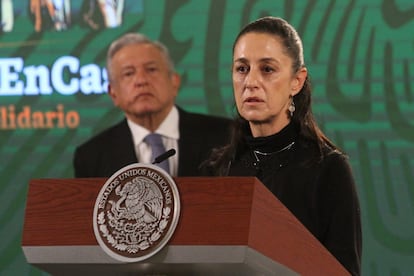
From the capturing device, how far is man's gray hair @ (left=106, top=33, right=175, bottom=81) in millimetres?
4039

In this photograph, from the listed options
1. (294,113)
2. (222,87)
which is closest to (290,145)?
(294,113)

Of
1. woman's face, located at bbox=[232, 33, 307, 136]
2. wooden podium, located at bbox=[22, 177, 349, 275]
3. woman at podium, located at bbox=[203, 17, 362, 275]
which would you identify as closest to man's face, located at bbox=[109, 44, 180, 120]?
woman at podium, located at bbox=[203, 17, 362, 275]

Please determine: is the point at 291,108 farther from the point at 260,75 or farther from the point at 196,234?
the point at 196,234

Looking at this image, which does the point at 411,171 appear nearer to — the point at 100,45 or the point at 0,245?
the point at 100,45

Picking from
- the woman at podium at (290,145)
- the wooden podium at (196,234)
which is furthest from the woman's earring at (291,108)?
the wooden podium at (196,234)

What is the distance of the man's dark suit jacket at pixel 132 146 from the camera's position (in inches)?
156

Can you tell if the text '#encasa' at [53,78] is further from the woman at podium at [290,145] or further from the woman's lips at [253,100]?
the woman's lips at [253,100]

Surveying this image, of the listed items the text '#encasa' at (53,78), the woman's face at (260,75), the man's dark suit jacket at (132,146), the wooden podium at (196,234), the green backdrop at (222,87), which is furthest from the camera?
the text '#encasa' at (53,78)

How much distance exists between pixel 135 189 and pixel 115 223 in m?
0.06

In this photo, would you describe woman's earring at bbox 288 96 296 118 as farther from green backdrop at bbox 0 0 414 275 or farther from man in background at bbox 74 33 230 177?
man in background at bbox 74 33 230 177

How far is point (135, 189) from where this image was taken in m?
1.62

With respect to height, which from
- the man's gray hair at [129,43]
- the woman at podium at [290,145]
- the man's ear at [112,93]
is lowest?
the man's ear at [112,93]

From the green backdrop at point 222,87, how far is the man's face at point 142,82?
5 cm

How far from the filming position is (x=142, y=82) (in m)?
4.07
